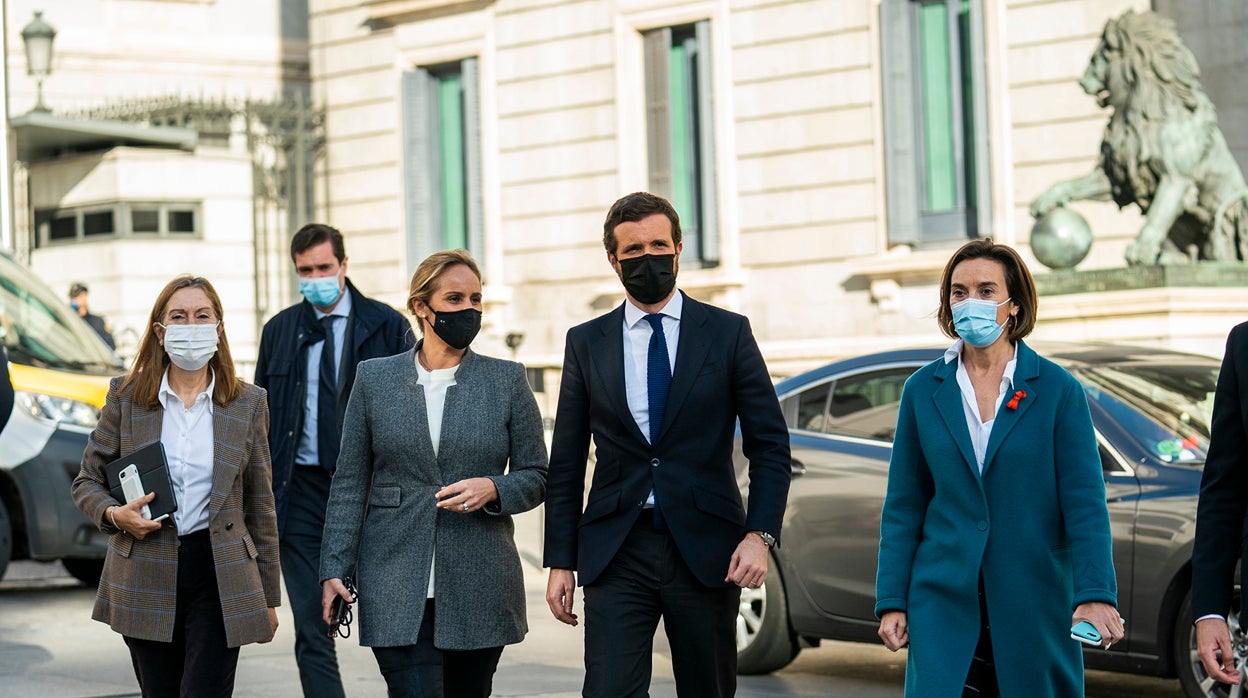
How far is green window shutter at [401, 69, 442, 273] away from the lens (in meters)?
26.4

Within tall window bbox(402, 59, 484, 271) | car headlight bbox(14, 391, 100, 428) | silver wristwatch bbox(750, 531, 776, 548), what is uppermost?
tall window bbox(402, 59, 484, 271)

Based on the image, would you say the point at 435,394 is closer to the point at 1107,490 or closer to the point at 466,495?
the point at 466,495

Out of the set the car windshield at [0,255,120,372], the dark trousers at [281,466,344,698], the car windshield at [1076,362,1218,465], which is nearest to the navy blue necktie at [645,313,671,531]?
the dark trousers at [281,466,344,698]

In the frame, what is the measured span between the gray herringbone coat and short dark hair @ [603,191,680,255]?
534mm

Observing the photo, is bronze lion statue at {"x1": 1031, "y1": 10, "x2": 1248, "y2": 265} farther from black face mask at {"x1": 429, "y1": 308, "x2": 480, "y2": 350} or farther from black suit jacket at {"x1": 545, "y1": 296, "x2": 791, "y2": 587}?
black face mask at {"x1": 429, "y1": 308, "x2": 480, "y2": 350}

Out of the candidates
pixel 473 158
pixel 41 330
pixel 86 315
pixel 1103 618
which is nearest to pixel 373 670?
pixel 41 330

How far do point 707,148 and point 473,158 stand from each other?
4.04m

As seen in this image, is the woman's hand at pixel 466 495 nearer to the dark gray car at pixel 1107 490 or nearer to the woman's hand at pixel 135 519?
the woman's hand at pixel 135 519

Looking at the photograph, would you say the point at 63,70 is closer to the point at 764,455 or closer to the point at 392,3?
the point at 392,3

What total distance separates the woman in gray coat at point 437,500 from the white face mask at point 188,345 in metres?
0.57

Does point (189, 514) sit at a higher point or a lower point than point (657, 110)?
lower

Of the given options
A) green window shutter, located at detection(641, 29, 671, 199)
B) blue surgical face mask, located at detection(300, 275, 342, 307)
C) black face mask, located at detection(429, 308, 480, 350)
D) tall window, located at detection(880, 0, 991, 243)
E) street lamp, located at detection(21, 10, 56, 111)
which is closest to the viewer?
black face mask, located at detection(429, 308, 480, 350)

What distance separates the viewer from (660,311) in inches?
227

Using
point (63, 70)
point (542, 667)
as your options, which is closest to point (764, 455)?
point (542, 667)
